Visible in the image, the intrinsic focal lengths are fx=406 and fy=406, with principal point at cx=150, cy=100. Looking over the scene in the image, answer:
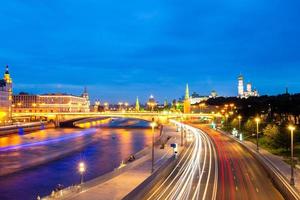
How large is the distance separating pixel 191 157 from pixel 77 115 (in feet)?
353

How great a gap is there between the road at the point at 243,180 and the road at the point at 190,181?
77cm

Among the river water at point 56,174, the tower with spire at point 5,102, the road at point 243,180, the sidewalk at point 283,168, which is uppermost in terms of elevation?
the tower with spire at point 5,102

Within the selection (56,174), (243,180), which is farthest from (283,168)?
(56,174)

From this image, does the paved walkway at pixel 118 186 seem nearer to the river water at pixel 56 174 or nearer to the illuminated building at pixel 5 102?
the river water at pixel 56 174

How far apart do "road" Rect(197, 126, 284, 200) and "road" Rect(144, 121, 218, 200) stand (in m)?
0.77

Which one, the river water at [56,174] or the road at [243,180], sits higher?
the road at [243,180]

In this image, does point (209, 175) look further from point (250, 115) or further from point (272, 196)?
point (250, 115)

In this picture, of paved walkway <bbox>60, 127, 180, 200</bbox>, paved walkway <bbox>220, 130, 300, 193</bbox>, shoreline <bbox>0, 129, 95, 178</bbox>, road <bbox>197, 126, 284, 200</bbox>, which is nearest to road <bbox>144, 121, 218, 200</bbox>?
road <bbox>197, 126, 284, 200</bbox>

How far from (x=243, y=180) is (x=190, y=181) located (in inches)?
191

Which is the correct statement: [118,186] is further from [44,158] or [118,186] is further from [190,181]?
[44,158]

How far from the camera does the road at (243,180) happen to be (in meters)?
30.9

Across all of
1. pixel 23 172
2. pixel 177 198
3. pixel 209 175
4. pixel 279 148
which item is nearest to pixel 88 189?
pixel 177 198

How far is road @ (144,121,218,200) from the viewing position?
30.7m

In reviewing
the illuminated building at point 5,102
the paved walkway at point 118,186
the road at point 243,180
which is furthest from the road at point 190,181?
the illuminated building at point 5,102
